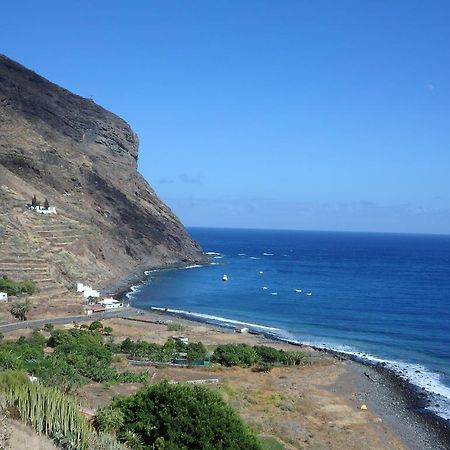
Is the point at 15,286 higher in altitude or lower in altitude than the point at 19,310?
higher

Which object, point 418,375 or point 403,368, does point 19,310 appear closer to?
point 403,368

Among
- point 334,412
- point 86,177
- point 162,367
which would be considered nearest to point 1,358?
point 162,367

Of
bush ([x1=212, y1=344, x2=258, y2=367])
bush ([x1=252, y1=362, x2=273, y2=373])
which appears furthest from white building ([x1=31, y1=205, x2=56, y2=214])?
bush ([x1=252, y1=362, x2=273, y2=373])

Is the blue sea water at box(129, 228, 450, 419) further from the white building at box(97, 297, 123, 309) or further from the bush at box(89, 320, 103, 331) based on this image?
the bush at box(89, 320, 103, 331)

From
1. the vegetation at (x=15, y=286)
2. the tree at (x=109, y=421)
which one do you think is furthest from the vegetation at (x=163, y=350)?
the tree at (x=109, y=421)

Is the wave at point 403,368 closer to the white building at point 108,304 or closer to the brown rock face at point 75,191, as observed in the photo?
the white building at point 108,304

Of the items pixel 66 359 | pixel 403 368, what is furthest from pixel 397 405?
pixel 66 359

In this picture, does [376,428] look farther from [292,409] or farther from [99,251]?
[99,251]
